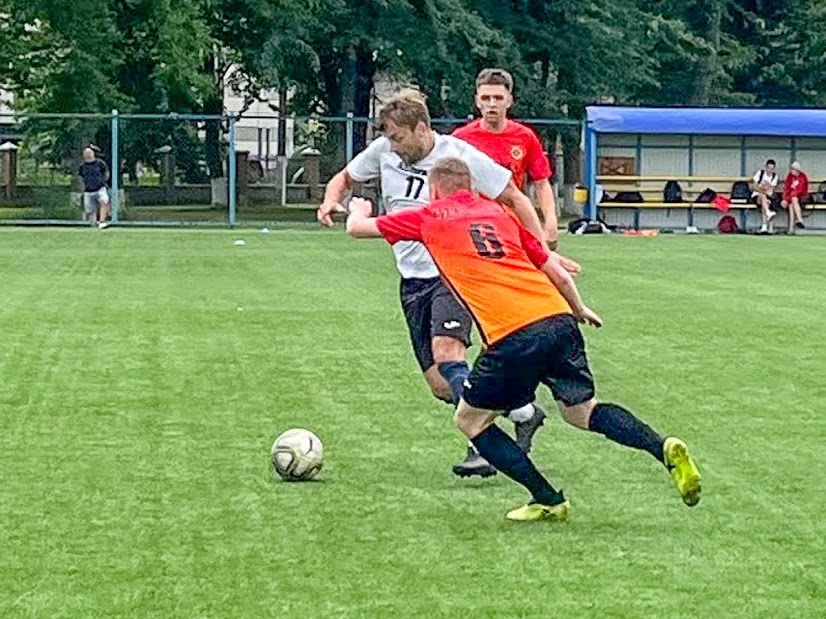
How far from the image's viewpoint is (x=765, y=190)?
39531mm

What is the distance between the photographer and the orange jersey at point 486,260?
7281 millimetres

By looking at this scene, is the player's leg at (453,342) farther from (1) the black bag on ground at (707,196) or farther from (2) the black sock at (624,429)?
(1) the black bag on ground at (707,196)

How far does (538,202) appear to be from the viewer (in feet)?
33.2

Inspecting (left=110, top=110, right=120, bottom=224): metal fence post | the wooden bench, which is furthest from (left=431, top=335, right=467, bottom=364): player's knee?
(left=110, top=110, right=120, bottom=224): metal fence post

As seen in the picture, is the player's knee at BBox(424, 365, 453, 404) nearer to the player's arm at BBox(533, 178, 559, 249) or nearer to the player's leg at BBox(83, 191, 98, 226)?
the player's arm at BBox(533, 178, 559, 249)

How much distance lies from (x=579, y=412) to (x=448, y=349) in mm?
1173

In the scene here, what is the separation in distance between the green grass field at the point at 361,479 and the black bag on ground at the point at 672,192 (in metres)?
22.0

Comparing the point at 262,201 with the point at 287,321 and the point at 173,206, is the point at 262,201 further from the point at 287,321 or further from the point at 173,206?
the point at 287,321

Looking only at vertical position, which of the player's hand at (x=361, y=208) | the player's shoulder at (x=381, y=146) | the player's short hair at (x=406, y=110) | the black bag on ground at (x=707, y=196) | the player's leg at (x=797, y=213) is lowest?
the player's leg at (x=797, y=213)

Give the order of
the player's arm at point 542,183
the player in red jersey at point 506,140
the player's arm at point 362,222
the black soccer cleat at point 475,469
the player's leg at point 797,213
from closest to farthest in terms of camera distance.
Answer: the player's arm at point 362,222 < the black soccer cleat at point 475,469 < the player in red jersey at point 506,140 < the player's arm at point 542,183 < the player's leg at point 797,213

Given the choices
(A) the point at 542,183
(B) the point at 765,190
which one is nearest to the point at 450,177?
(A) the point at 542,183

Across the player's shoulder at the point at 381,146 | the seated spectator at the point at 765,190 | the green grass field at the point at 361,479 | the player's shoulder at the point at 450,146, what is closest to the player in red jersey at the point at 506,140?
the player's shoulder at the point at 381,146

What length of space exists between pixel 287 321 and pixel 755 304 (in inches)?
207

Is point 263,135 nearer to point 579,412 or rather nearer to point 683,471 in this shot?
point 579,412
